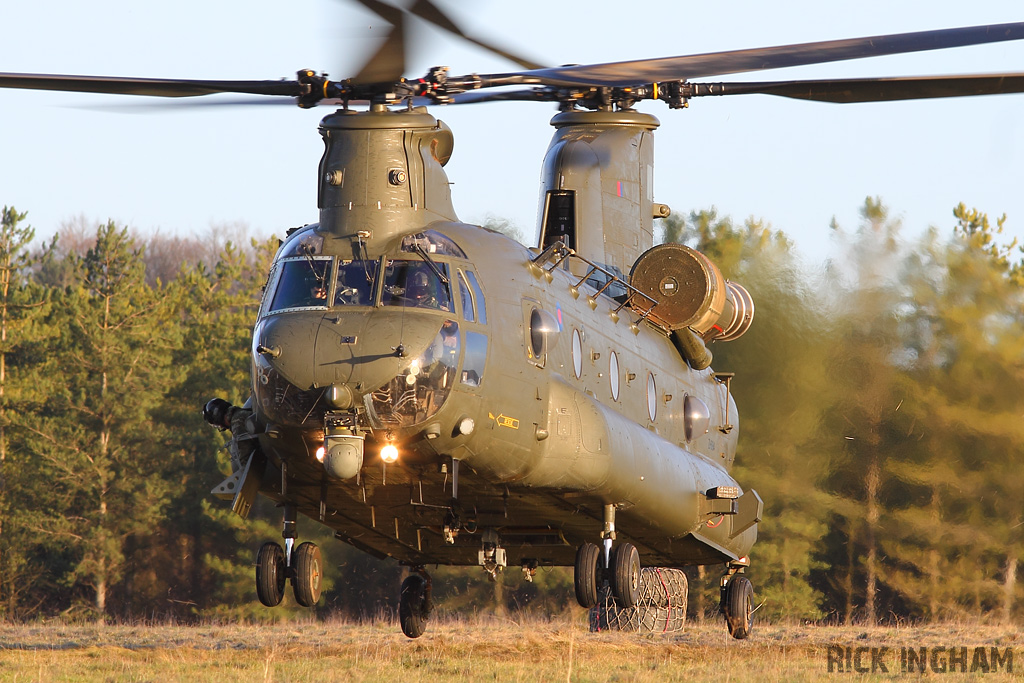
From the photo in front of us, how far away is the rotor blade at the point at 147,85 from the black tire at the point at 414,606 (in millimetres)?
6394

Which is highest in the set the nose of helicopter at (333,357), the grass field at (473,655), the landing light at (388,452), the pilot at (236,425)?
the nose of helicopter at (333,357)

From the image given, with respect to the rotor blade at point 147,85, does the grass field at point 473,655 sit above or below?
below

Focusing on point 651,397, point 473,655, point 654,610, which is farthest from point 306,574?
point 654,610

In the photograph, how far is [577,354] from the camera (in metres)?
12.8

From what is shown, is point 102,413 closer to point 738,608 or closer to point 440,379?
point 738,608

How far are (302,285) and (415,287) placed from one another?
3.16ft

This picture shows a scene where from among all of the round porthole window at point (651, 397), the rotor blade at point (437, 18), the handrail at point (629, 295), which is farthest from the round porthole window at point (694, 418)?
the rotor blade at point (437, 18)

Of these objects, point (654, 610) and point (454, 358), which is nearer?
point (454, 358)

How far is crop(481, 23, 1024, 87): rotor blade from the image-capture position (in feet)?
34.5

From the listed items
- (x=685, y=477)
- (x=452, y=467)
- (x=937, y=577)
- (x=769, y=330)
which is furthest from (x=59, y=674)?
(x=937, y=577)

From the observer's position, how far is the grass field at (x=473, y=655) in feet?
47.5

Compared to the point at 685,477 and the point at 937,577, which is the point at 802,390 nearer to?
the point at 937,577

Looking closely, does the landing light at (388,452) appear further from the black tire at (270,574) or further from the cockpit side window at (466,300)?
the black tire at (270,574)

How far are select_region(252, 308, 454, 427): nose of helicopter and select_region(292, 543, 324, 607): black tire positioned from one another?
6.92 feet
